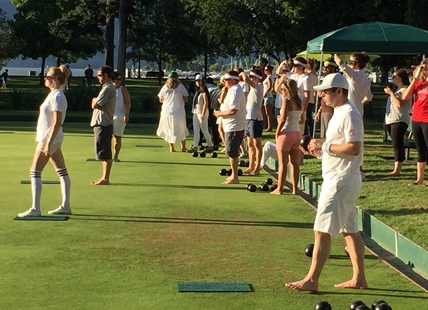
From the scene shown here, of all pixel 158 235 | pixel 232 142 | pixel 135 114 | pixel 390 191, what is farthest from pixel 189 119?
pixel 158 235

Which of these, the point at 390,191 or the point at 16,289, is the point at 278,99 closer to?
the point at 390,191

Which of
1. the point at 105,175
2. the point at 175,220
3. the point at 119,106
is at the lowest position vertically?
the point at 175,220

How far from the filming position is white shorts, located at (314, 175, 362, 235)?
6.55 metres

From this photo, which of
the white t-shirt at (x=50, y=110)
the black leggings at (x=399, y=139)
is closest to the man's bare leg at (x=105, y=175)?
the white t-shirt at (x=50, y=110)

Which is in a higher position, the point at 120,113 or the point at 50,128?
the point at 50,128

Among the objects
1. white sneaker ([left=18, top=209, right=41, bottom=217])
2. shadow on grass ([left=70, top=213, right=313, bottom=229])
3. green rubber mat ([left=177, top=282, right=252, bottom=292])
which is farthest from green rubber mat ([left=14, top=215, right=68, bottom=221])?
green rubber mat ([left=177, top=282, right=252, bottom=292])

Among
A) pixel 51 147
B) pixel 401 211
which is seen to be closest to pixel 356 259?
pixel 401 211

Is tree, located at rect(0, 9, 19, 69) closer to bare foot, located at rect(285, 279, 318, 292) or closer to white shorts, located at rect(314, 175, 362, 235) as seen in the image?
bare foot, located at rect(285, 279, 318, 292)

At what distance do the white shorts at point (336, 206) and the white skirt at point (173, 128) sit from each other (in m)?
11.8

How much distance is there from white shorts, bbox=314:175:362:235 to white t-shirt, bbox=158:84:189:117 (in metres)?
11.7

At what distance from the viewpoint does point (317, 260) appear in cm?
664

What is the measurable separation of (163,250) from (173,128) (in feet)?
33.3

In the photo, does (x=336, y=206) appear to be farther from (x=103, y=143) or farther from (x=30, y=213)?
(x=103, y=143)

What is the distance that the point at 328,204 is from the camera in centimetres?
658
